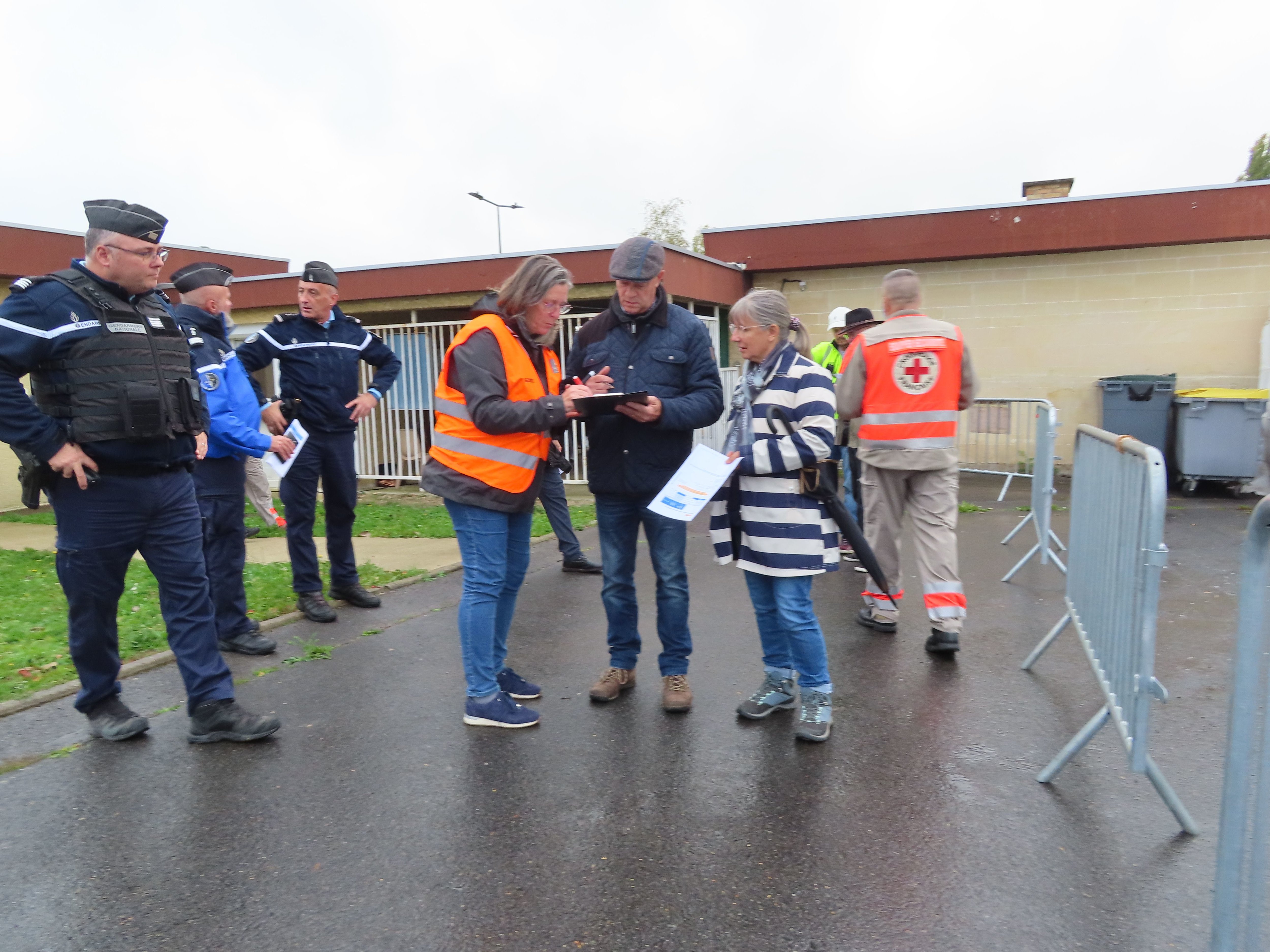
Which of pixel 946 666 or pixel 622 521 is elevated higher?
pixel 622 521

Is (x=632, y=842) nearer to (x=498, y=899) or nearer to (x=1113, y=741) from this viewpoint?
(x=498, y=899)

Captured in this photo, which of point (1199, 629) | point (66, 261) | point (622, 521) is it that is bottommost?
point (1199, 629)

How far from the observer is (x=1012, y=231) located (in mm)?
11977

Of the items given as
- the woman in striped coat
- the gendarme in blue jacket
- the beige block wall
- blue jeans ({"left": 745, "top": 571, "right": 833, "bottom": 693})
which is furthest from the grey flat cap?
the beige block wall

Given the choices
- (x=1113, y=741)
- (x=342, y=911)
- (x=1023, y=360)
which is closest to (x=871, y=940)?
(x=342, y=911)

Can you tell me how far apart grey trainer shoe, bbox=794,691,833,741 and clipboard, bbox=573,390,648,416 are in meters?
1.44

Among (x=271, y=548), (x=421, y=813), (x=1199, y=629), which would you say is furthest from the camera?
(x=271, y=548)

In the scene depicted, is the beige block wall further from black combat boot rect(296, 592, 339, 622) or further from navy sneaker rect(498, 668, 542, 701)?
navy sneaker rect(498, 668, 542, 701)

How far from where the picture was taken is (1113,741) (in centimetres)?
363

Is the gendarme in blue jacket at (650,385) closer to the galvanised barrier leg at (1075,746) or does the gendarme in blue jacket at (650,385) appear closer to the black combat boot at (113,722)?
the galvanised barrier leg at (1075,746)

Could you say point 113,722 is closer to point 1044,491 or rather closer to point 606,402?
point 606,402

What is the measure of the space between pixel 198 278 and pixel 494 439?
7.54ft

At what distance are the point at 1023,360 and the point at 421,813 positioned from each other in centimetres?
1156

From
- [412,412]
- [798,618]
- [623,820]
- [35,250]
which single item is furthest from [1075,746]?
[35,250]
